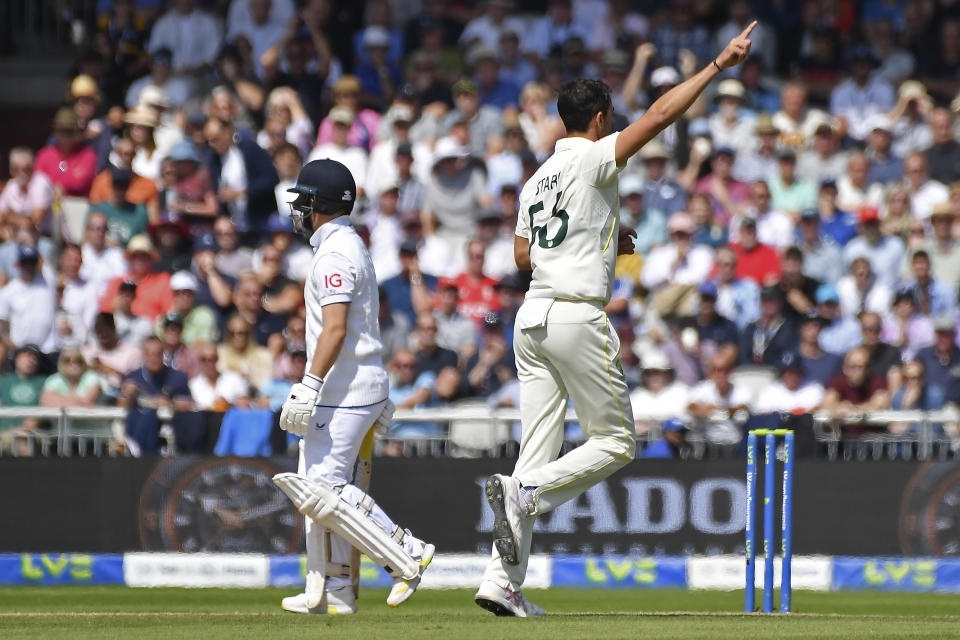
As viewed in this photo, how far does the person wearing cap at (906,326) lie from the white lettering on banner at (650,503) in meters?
2.61

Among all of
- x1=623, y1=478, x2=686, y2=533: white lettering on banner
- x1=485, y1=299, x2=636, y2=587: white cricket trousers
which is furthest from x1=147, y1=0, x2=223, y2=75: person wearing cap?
x1=485, y1=299, x2=636, y2=587: white cricket trousers

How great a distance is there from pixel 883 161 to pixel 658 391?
13.2ft

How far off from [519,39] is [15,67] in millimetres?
6029

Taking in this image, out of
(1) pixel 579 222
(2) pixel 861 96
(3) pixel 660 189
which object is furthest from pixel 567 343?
(2) pixel 861 96

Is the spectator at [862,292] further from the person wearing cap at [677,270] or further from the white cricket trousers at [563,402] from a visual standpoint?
the white cricket trousers at [563,402]

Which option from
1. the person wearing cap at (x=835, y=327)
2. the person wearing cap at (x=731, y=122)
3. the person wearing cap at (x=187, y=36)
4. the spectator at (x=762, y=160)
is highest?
the person wearing cap at (x=187, y=36)

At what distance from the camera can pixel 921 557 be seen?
1130 cm

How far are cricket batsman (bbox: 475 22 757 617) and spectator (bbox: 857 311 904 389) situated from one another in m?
6.15

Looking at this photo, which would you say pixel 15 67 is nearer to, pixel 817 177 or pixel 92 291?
pixel 92 291

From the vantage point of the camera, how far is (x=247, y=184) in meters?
15.5

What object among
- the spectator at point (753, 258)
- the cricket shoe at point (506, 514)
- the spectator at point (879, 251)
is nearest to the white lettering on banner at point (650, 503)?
the spectator at point (753, 258)

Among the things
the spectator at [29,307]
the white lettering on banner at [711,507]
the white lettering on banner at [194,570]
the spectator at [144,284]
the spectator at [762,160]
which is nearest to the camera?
the white lettering on banner at [194,570]

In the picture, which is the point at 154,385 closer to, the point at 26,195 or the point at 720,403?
the point at 26,195

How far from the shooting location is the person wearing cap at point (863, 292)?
45.1ft
